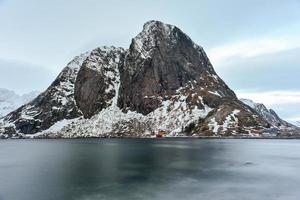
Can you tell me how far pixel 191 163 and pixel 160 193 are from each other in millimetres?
55614

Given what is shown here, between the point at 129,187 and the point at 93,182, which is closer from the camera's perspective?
the point at 129,187

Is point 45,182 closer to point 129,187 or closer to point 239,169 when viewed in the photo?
point 129,187

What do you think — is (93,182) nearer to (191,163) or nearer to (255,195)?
(255,195)

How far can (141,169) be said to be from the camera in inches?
4178

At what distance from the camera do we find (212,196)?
67125mm

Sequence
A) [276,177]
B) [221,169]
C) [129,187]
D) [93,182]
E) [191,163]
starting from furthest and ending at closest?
[191,163] < [221,169] < [276,177] < [93,182] < [129,187]

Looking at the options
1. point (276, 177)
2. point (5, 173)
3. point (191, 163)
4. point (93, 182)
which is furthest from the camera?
point (191, 163)

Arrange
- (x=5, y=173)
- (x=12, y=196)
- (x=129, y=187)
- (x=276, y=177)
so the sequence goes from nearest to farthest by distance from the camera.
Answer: (x=12, y=196)
(x=129, y=187)
(x=276, y=177)
(x=5, y=173)

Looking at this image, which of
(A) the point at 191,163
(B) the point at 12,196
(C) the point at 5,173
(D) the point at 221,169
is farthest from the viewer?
(A) the point at 191,163

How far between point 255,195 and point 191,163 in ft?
181

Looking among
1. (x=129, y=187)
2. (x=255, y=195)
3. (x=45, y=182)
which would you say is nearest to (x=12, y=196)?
(x=45, y=182)

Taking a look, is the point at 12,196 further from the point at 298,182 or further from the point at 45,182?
the point at 298,182

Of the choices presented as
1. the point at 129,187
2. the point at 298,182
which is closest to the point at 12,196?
the point at 129,187

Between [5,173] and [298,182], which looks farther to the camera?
[5,173]
